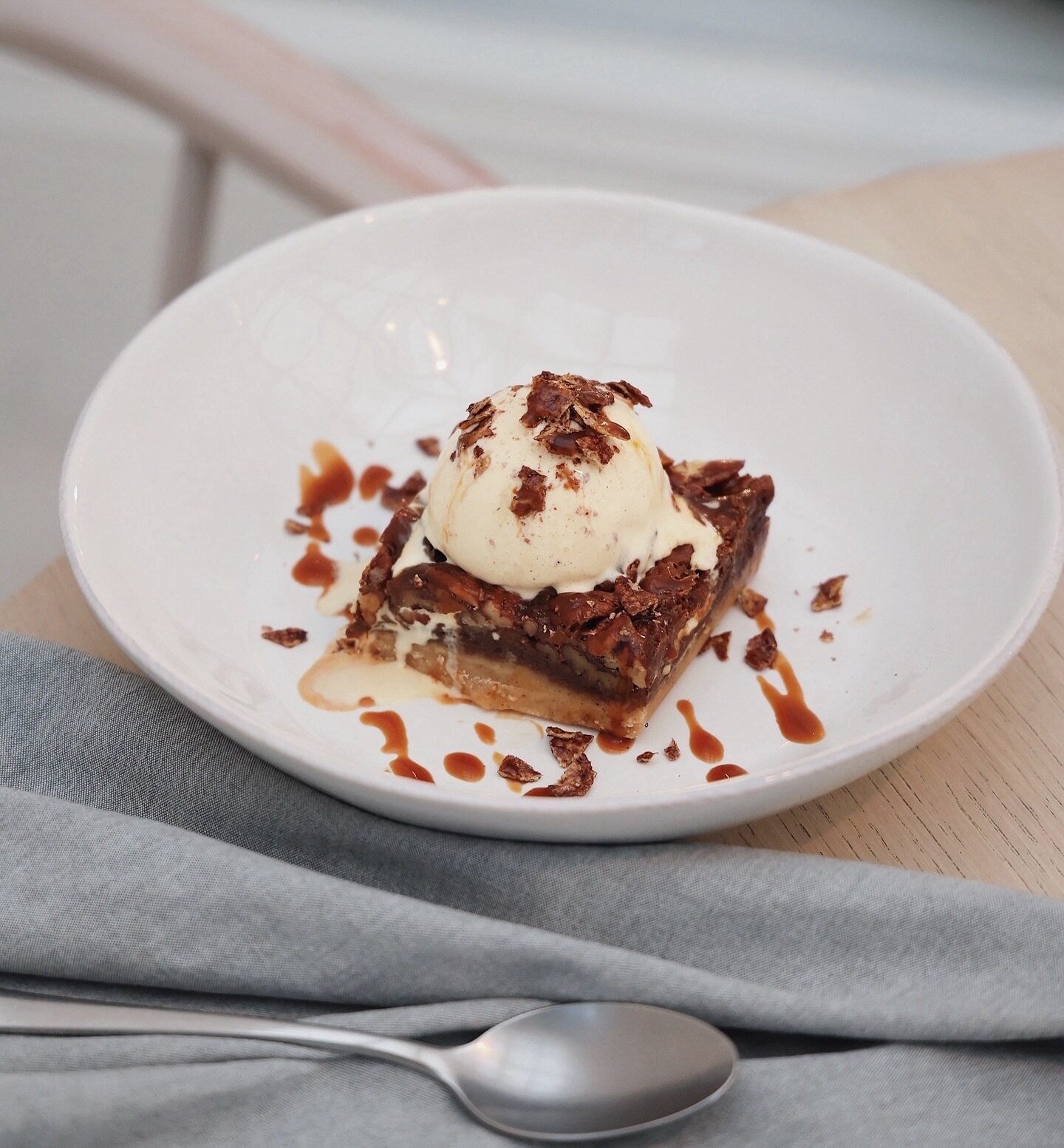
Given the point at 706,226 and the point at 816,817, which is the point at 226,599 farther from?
the point at 706,226

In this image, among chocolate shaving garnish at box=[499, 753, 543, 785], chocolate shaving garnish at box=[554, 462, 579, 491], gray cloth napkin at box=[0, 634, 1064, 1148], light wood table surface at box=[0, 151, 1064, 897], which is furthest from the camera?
chocolate shaving garnish at box=[554, 462, 579, 491]

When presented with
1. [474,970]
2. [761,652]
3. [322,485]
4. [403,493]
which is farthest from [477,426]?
[474,970]

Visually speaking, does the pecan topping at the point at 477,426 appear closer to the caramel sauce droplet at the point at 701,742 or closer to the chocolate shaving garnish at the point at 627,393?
the chocolate shaving garnish at the point at 627,393

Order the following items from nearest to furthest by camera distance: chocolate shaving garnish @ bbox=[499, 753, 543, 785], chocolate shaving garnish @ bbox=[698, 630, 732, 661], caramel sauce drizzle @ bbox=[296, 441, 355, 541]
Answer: chocolate shaving garnish @ bbox=[499, 753, 543, 785] → chocolate shaving garnish @ bbox=[698, 630, 732, 661] → caramel sauce drizzle @ bbox=[296, 441, 355, 541]

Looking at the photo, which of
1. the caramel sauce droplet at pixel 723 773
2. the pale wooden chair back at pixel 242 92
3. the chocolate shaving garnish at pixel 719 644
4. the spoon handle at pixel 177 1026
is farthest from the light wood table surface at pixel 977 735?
the pale wooden chair back at pixel 242 92

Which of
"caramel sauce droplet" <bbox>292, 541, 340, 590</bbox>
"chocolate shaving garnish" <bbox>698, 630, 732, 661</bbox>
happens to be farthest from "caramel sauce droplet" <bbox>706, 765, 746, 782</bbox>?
"caramel sauce droplet" <bbox>292, 541, 340, 590</bbox>

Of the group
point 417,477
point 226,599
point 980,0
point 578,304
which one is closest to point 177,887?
point 226,599

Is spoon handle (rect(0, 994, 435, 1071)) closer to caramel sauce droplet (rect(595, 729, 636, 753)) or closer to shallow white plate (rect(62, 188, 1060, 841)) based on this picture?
shallow white plate (rect(62, 188, 1060, 841))
